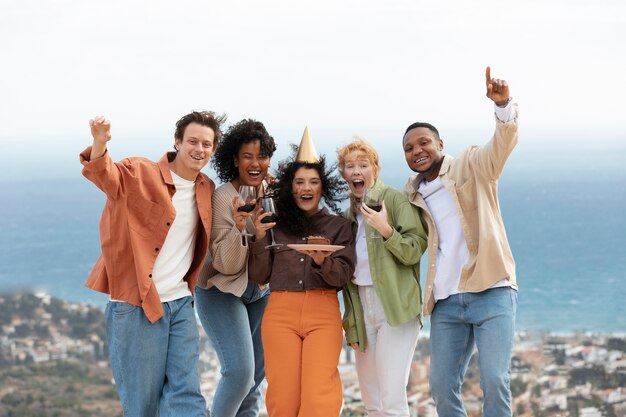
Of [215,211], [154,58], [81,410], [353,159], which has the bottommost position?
[81,410]

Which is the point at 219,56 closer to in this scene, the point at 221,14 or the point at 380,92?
the point at 221,14

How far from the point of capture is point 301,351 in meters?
4.52

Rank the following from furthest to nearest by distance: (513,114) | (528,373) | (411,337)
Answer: (528,373)
(411,337)
(513,114)

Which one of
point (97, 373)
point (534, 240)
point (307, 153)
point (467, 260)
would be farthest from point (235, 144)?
point (534, 240)

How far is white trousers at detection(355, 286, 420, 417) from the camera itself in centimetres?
451

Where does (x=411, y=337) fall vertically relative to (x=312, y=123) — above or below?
below

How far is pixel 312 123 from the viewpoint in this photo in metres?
44.1

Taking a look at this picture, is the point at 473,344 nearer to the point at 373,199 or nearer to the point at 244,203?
the point at 373,199

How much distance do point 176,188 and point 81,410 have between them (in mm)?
26433

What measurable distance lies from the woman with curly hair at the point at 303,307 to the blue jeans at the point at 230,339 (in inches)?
11.0

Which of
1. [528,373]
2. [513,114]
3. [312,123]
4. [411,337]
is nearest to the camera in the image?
[513,114]

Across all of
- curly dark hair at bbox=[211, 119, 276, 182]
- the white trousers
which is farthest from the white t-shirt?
the white trousers

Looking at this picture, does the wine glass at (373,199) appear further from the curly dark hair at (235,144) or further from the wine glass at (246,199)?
the curly dark hair at (235,144)

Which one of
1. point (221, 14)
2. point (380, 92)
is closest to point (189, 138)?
point (221, 14)
